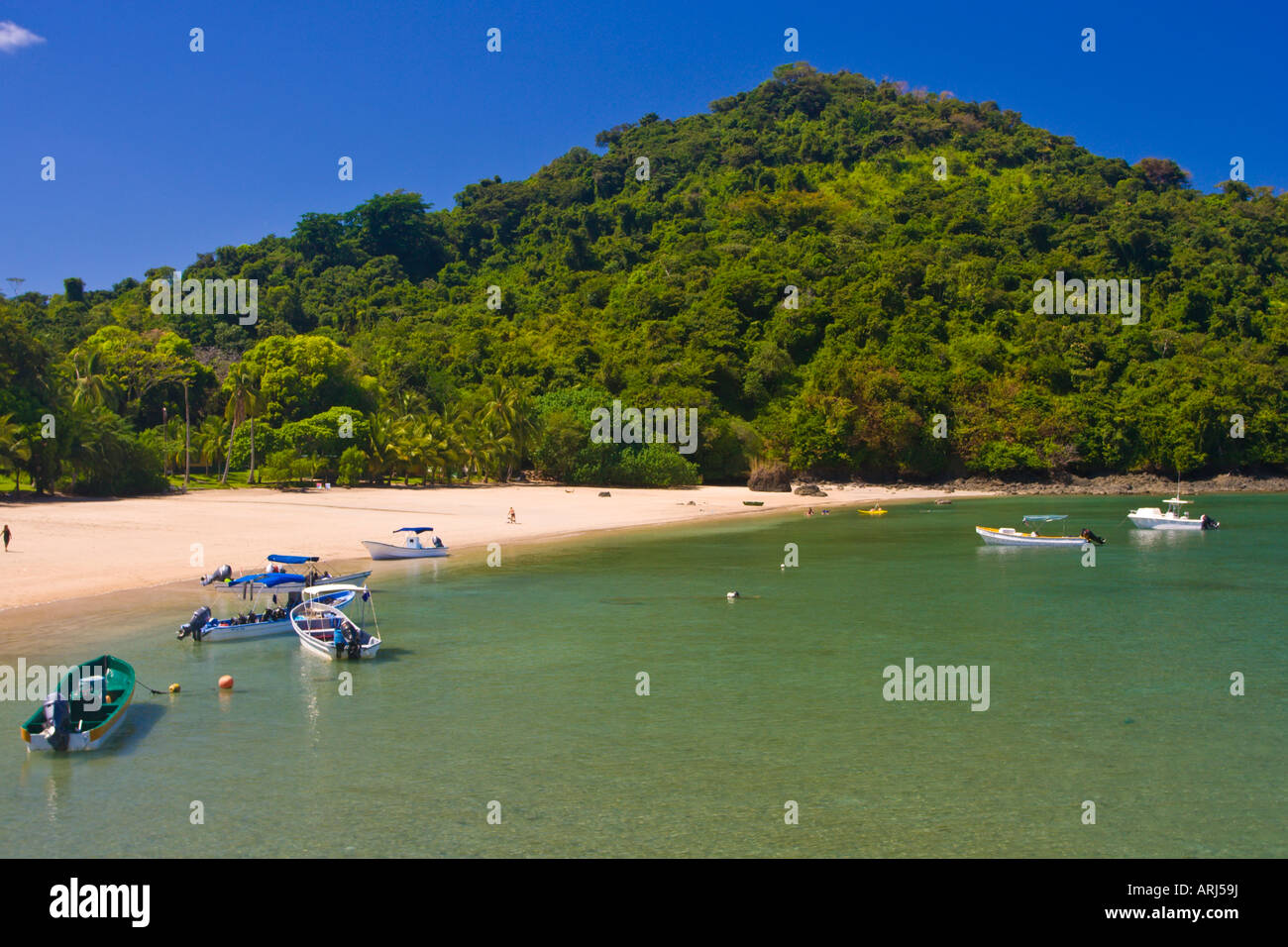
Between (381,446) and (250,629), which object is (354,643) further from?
(381,446)

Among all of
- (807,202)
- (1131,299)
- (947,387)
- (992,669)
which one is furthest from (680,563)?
(807,202)

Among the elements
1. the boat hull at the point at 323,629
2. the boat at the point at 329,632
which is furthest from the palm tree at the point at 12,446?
the boat hull at the point at 323,629

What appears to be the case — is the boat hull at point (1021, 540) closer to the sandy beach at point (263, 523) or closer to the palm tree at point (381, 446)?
the sandy beach at point (263, 523)

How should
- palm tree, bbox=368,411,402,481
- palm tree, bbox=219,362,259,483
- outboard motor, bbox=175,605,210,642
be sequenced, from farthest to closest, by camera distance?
1. palm tree, bbox=368,411,402,481
2. palm tree, bbox=219,362,259,483
3. outboard motor, bbox=175,605,210,642

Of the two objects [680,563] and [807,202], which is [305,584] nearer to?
[680,563]

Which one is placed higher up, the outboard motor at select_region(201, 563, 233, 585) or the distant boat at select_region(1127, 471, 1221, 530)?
the outboard motor at select_region(201, 563, 233, 585)

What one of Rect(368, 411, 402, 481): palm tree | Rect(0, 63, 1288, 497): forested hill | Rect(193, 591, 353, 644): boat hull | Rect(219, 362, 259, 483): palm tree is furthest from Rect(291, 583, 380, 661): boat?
Rect(368, 411, 402, 481): palm tree

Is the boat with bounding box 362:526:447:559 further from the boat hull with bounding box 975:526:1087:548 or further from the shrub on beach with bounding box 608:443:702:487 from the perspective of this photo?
the shrub on beach with bounding box 608:443:702:487

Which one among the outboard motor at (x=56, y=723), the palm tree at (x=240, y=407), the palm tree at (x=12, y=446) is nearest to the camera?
the outboard motor at (x=56, y=723)
